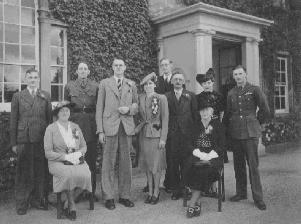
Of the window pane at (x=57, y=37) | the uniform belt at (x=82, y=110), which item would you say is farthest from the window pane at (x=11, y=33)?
the uniform belt at (x=82, y=110)

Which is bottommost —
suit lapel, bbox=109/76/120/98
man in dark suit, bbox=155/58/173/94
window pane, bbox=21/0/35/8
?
suit lapel, bbox=109/76/120/98

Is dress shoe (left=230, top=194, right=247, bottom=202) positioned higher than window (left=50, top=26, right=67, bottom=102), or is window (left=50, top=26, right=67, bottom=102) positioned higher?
window (left=50, top=26, right=67, bottom=102)

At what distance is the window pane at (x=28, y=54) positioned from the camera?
7415 mm

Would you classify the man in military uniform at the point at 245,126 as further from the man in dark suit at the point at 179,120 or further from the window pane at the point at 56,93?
the window pane at the point at 56,93

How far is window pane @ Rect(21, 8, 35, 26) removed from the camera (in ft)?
24.2

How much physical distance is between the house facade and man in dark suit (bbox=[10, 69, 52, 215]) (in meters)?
2.44

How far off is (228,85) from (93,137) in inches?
255

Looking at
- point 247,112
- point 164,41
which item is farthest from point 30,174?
point 164,41

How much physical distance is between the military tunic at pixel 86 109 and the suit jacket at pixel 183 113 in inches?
45.9

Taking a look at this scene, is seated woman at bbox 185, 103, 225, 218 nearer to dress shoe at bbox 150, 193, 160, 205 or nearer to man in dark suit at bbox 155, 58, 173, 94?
dress shoe at bbox 150, 193, 160, 205

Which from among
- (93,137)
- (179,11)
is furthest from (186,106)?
(179,11)

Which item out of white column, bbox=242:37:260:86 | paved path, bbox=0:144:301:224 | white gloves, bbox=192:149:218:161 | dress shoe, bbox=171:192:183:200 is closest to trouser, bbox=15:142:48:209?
paved path, bbox=0:144:301:224

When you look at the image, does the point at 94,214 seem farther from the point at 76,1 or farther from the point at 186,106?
the point at 76,1

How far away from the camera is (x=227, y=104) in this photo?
5.34 metres
